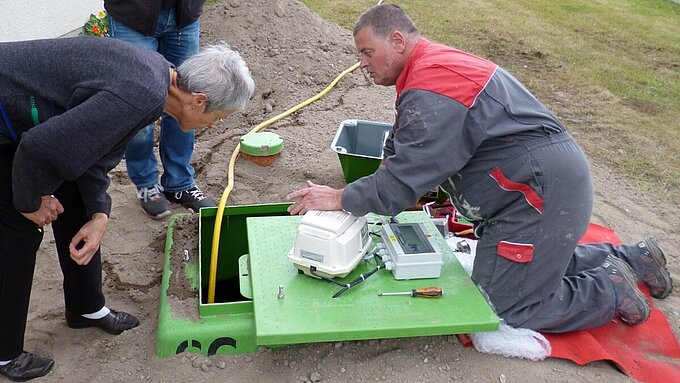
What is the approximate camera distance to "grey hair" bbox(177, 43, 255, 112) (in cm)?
204

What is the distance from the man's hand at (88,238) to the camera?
2.14 metres

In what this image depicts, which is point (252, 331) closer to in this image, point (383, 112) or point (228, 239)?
point (228, 239)

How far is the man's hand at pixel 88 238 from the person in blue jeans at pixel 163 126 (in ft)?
3.16

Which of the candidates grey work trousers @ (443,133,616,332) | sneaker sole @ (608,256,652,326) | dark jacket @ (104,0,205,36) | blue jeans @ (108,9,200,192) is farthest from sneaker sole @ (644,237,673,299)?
dark jacket @ (104,0,205,36)

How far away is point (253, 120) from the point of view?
470 cm

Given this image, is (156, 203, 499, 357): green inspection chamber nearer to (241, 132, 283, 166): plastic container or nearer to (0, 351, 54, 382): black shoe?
(0, 351, 54, 382): black shoe

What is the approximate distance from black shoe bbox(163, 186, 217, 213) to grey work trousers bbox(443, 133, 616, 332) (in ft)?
4.95

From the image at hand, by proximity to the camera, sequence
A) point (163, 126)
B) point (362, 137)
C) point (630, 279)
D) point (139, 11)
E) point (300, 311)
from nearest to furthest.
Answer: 1. point (300, 311)
2. point (630, 279)
3. point (139, 11)
4. point (163, 126)
5. point (362, 137)

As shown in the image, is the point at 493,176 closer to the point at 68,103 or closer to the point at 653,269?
the point at 653,269

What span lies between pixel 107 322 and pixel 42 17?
138 inches

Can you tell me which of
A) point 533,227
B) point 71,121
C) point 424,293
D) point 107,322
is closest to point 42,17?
point 107,322

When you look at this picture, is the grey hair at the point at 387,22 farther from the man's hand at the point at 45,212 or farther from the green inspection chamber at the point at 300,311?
the man's hand at the point at 45,212

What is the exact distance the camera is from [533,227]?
7.82 feet

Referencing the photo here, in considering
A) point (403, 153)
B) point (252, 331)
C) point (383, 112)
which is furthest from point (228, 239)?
point (383, 112)
